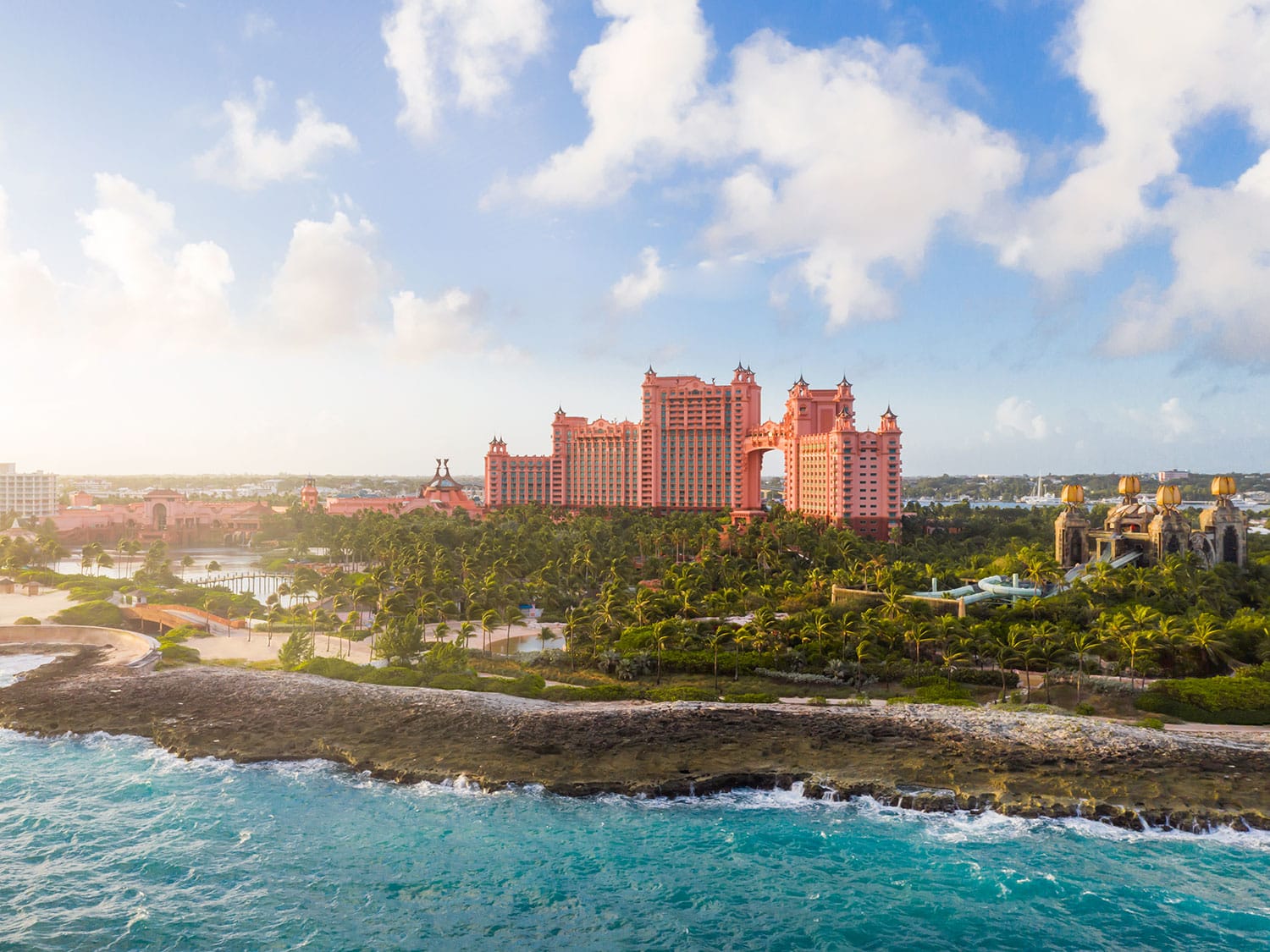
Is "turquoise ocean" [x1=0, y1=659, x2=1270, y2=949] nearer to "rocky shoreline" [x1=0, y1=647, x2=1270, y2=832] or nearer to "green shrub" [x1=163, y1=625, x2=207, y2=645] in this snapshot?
"rocky shoreline" [x1=0, y1=647, x2=1270, y2=832]

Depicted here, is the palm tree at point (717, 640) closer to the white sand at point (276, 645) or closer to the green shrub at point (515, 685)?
the green shrub at point (515, 685)

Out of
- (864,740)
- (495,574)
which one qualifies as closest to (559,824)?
(864,740)

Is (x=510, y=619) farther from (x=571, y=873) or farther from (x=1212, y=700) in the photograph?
(x=1212, y=700)

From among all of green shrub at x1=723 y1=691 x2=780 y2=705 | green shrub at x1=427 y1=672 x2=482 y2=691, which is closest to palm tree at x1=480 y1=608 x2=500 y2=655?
green shrub at x1=427 y1=672 x2=482 y2=691

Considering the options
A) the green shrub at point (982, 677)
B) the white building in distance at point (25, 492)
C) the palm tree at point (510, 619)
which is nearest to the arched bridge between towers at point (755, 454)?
the palm tree at point (510, 619)

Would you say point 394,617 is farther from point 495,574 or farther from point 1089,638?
point 1089,638

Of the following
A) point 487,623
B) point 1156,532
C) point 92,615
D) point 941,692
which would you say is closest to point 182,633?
point 92,615
